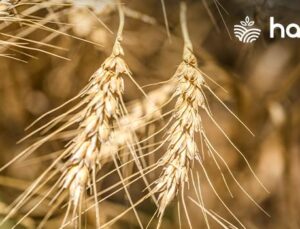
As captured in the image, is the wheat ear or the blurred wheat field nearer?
the wheat ear

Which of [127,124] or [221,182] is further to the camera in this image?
[221,182]

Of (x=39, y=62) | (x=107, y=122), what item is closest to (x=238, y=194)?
(x=107, y=122)

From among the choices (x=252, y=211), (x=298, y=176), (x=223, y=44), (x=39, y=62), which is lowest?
(x=252, y=211)

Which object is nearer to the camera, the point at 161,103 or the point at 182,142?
the point at 182,142

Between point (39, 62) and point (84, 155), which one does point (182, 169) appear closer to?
point (84, 155)

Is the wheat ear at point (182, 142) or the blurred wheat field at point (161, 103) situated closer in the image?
the wheat ear at point (182, 142)

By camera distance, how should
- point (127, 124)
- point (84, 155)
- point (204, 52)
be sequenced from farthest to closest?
point (204, 52)
point (127, 124)
point (84, 155)

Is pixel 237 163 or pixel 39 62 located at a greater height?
pixel 39 62

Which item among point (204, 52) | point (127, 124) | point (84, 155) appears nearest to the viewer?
point (84, 155)
